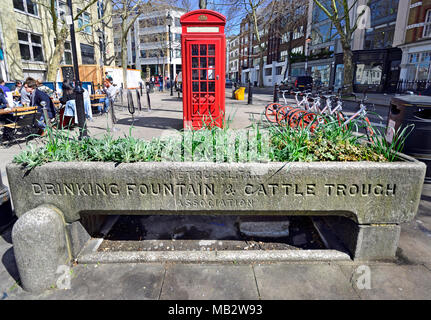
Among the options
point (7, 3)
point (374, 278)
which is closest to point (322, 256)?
point (374, 278)

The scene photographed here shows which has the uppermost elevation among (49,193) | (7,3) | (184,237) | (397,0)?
(397,0)

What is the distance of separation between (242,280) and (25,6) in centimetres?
2980

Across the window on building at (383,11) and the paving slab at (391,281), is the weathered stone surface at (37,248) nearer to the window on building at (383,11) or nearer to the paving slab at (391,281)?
the paving slab at (391,281)

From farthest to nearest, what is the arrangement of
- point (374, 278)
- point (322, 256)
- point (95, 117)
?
1. point (95, 117)
2. point (322, 256)
3. point (374, 278)

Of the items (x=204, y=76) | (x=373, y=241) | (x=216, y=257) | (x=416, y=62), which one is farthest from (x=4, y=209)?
(x=416, y=62)

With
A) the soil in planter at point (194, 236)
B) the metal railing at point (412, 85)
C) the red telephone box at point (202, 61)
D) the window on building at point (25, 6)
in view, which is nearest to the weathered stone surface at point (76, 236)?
the soil in planter at point (194, 236)

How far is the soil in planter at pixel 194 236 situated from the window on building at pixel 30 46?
26633mm

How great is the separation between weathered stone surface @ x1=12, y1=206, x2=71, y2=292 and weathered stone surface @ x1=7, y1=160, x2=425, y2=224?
276mm

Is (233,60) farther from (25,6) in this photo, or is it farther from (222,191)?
(222,191)

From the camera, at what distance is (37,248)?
2.51m

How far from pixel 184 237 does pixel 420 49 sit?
1190 inches

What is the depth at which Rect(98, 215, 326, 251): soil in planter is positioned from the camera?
3268 mm

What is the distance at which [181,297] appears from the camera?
2.45 metres

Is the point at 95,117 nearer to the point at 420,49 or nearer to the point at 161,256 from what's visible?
the point at 161,256
